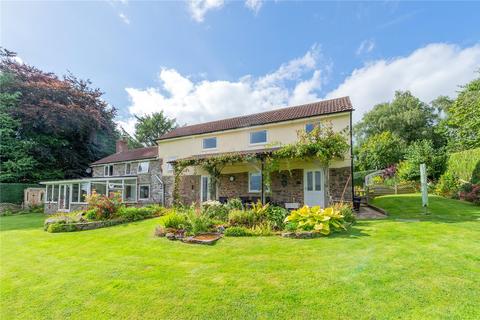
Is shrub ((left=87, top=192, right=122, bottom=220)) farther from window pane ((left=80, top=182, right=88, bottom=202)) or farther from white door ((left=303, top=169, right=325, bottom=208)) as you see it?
white door ((left=303, top=169, right=325, bottom=208))

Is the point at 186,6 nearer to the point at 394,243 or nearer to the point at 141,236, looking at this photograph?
the point at 141,236

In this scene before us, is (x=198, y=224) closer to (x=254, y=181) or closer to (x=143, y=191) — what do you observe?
(x=254, y=181)

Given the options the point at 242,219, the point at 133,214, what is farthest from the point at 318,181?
the point at 133,214

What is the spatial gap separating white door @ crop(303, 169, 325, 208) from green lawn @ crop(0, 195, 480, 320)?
5783mm

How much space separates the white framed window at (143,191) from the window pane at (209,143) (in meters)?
6.83

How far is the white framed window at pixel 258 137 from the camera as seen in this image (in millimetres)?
15406

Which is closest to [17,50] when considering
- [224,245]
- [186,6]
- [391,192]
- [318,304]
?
[186,6]

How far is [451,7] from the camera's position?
9.40 m

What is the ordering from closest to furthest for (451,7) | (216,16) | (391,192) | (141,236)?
1. (141,236)
2. (451,7)
3. (216,16)
4. (391,192)

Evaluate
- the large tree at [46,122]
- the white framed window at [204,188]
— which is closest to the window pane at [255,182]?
the white framed window at [204,188]

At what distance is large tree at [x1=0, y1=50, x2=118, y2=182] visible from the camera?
2236 centimetres

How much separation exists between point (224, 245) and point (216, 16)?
11786mm

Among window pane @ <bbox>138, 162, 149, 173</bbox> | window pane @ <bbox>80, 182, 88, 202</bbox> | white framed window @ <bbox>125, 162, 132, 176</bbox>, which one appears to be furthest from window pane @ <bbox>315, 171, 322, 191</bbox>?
window pane @ <bbox>80, 182, 88, 202</bbox>

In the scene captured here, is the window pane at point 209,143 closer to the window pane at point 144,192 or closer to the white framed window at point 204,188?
the white framed window at point 204,188
